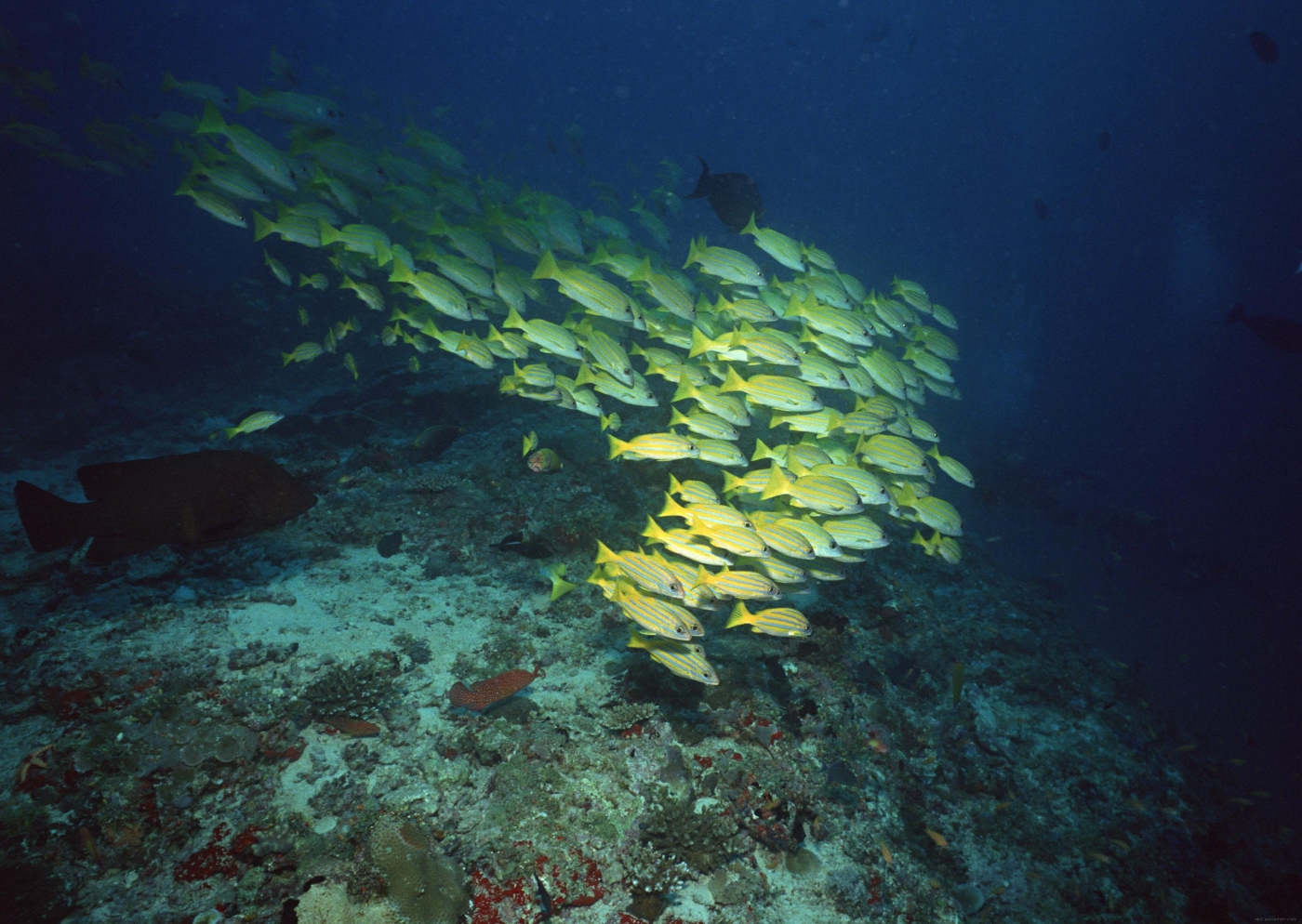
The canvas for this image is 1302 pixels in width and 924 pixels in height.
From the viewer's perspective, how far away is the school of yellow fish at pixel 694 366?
405cm

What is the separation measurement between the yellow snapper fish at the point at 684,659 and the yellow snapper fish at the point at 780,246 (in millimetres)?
5152

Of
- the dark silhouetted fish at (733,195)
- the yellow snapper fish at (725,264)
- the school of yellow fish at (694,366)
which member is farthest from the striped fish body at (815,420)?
the dark silhouetted fish at (733,195)

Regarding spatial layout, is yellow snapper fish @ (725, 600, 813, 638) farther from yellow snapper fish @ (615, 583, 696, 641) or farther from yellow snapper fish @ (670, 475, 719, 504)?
yellow snapper fish @ (670, 475, 719, 504)

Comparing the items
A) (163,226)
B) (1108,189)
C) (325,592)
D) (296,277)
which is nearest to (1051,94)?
(1108,189)

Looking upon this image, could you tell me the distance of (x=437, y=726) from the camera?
3.47 m

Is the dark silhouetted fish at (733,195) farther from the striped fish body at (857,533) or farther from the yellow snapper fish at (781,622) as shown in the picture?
the yellow snapper fish at (781,622)

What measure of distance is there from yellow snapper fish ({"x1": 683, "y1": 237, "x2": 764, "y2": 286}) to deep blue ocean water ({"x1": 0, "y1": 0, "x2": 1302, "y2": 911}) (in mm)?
7540

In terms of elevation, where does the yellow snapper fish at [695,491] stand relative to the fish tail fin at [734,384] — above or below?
below

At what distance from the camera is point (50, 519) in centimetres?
307

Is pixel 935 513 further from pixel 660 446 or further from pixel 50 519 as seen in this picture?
pixel 50 519

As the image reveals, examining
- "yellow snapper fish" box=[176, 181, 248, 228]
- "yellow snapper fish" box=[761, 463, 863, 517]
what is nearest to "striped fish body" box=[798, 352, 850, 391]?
"yellow snapper fish" box=[761, 463, 863, 517]

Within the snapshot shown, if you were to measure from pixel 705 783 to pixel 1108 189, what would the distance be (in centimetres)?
8385

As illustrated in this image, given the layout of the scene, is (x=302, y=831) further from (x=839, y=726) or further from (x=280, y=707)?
(x=839, y=726)

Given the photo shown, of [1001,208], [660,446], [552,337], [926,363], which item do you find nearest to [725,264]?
[552,337]
